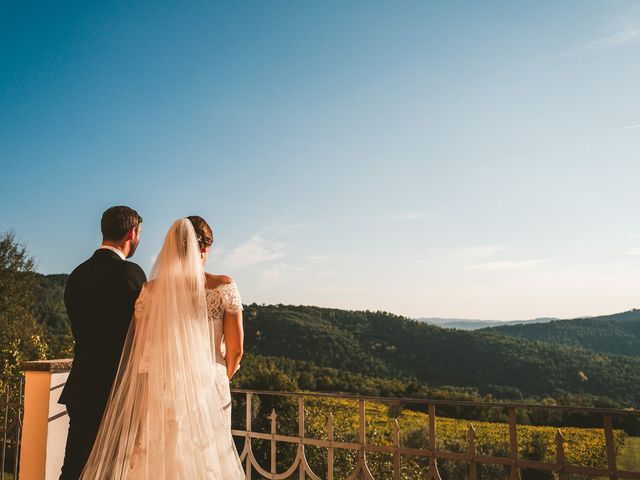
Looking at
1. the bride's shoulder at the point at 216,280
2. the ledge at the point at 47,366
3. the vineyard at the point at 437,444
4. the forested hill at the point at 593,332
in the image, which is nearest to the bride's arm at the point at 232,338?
the bride's shoulder at the point at 216,280

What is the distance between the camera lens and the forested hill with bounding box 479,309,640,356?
138 ft

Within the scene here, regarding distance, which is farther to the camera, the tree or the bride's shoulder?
the tree

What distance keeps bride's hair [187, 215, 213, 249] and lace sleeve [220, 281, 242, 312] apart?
31 centimetres

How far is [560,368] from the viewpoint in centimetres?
3725

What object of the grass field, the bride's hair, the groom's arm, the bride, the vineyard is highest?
the bride's hair

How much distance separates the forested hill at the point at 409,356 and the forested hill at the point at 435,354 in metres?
0.07

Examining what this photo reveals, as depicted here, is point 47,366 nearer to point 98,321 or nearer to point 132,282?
point 98,321

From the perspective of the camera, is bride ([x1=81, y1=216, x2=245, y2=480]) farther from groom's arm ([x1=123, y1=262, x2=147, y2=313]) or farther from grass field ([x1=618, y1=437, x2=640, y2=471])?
grass field ([x1=618, y1=437, x2=640, y2=471])

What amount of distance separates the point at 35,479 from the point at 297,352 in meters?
37.2

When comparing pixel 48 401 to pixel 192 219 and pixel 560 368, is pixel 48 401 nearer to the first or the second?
pixel 192 219

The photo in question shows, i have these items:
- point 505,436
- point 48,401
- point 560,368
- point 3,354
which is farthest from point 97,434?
point 560,368

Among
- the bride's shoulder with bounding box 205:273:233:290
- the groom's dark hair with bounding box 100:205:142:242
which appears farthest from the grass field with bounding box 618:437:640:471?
the groom's dark hair with bounding box 100:205:142:242

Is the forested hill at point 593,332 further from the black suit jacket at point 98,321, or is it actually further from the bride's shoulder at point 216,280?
the black suit jacket at point 98,321

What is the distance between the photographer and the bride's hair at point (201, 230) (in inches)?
114
